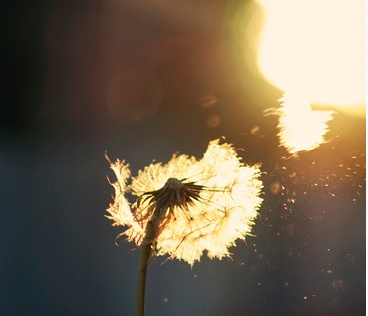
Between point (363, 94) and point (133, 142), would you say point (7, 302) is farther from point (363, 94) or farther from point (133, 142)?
point (363, 94)

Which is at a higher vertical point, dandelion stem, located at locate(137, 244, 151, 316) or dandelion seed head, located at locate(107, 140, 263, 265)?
dandelion seed head, located at locate(107, 140, 263, 265)

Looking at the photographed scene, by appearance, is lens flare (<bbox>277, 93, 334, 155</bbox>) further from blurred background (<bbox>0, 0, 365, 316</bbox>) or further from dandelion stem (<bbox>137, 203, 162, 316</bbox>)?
dandelion stem (<bbox>137, 203, 162, 316</bbox>)

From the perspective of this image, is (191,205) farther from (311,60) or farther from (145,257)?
(311,60)

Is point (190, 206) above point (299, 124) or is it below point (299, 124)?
below

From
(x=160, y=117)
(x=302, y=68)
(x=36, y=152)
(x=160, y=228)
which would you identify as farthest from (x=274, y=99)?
(x=36, y=152)

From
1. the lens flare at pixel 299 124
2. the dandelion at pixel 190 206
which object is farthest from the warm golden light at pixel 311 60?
the dandelion at pixel 190 206


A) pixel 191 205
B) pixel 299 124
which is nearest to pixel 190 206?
pixel 191 205

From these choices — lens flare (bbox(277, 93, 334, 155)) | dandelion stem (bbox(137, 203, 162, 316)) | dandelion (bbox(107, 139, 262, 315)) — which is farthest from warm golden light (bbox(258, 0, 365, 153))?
dandelion stem (bbox(137, 203, 162, 316))
